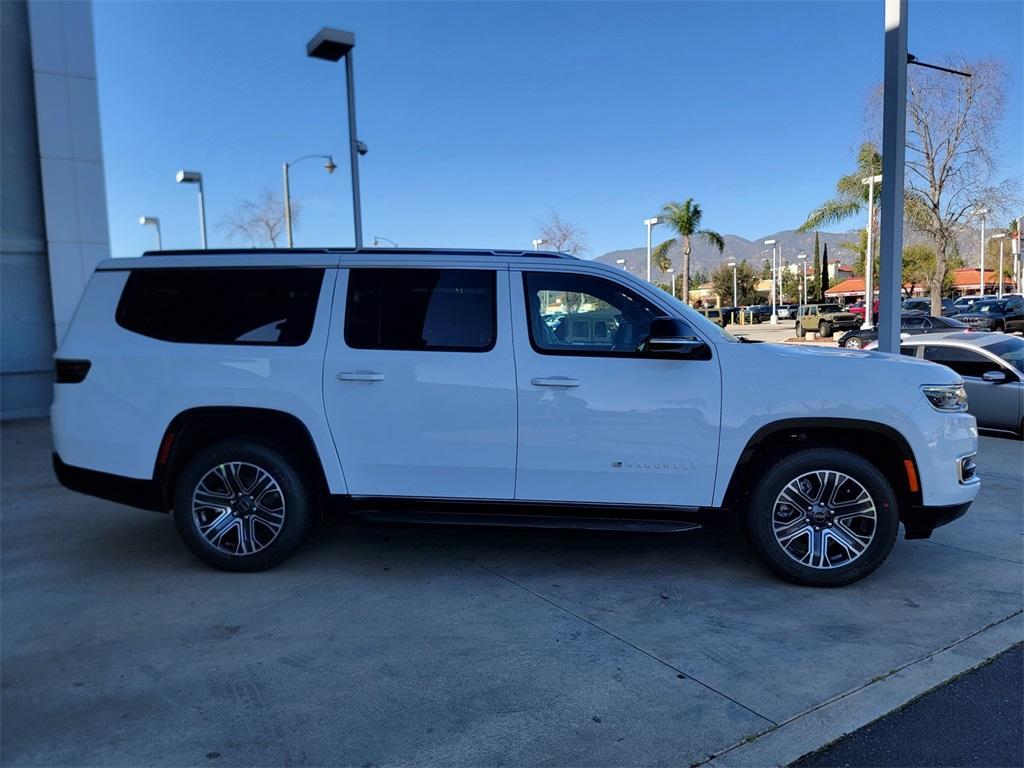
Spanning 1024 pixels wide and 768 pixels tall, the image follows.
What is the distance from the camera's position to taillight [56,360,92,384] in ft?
14.7

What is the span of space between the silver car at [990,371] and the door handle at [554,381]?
772 cm

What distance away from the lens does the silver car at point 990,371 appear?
9508mm

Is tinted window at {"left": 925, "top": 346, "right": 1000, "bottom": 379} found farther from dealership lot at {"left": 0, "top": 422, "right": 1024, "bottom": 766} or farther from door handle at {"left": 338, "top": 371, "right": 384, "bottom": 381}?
door handle at {"left": 338, "top": 371, "right": 384, "bottom": 381}

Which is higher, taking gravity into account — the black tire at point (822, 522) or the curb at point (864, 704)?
the black tire at point (822, 522)

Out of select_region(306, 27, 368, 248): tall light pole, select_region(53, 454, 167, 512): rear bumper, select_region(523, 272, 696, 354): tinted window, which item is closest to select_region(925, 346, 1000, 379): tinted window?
select_region(523, 272, 696, 354): tinted window

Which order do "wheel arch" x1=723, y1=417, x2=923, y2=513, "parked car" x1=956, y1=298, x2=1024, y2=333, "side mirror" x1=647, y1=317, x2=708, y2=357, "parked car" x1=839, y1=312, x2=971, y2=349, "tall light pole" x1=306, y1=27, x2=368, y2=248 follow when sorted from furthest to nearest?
"parked car" x1=956, y1=298, x2=1024, y2=333, "parked car" x1=839, y1=312, x2=971, y2=349, "tall light pole" x1=306, y1=27, x2=368, y2=248, "wheel arch" x1=723, y1=417, x2=923, y2=513, "side mirror" x1=647, y1=317, x2=708, y2=357

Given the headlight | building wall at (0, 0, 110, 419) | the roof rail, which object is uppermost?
building wall at (0, 0, 110, 419)

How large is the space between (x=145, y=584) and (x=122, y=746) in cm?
190

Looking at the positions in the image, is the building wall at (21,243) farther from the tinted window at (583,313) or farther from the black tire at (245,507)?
the tinted window at (583,313)

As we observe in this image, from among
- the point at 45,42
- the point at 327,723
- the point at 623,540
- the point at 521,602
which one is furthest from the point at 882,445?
the point at 45,42

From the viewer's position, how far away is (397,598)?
4.20 metres

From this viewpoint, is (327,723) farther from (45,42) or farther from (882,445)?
(45,42)

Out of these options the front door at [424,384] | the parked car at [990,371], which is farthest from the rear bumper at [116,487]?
the parked car at [990,371]

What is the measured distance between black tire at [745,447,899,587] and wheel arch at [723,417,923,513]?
10cm
